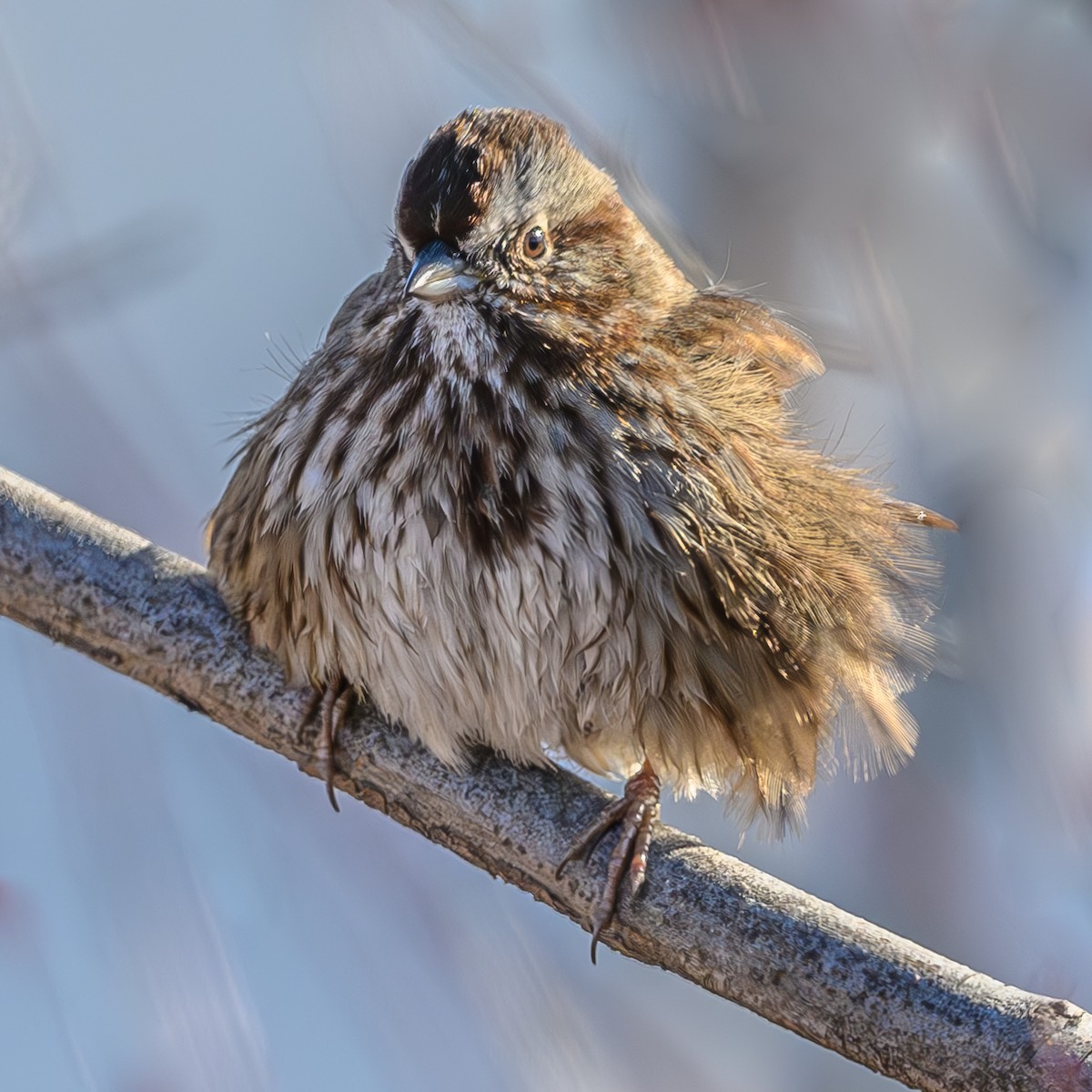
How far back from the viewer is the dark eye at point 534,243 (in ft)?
9.67

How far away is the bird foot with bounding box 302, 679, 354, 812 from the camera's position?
3016mm

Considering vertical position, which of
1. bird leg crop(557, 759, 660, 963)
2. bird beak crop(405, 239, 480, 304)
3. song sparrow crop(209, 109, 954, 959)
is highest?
bird beak crop(405, 239, 480, 304)

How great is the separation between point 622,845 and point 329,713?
681 mm

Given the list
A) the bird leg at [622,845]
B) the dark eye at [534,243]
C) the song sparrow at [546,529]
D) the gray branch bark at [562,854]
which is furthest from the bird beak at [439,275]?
the bird leg at [622,845]

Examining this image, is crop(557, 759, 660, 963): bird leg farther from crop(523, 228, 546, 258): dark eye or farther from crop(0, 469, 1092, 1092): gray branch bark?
crop(523, 228, 546, 258): dark eye

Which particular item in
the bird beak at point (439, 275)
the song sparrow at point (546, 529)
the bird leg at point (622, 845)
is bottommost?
the bird leg at point (622, 845)

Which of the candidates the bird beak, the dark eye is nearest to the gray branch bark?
the bird beak

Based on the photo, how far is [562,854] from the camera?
2.79 metres

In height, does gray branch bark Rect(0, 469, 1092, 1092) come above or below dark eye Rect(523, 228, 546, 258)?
below

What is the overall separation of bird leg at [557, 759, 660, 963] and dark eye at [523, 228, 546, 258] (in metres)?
1.08

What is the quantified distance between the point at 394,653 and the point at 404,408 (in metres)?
0.48

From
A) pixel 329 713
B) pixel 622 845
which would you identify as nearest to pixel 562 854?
pixel 622 845

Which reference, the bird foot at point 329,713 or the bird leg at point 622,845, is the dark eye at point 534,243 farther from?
the bird leg at point 622,845

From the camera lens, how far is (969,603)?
3.81 m
